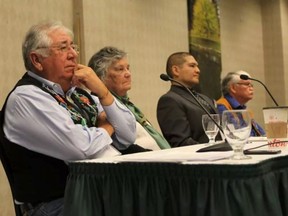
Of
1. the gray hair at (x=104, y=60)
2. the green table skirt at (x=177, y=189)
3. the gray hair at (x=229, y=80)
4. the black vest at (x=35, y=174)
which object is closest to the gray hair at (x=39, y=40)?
the black vest at (x=35, y=174)

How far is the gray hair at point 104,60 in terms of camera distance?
2.84 metres

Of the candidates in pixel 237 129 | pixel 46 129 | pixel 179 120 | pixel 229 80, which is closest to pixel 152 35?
pixel 229 80

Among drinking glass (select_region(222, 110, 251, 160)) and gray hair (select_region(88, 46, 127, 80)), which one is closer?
drinking glass (select_region(222, 110, 251, 160))

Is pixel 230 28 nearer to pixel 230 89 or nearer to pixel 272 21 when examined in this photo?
pixel 272 21

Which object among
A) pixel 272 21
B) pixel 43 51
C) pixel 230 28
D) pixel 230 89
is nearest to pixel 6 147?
pixel 43 51

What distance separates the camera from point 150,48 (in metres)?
4.52

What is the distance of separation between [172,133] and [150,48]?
5.40 ft

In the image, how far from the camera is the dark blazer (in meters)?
3.04

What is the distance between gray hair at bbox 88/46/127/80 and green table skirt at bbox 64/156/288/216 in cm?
133

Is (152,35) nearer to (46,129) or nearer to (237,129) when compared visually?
(46,129)

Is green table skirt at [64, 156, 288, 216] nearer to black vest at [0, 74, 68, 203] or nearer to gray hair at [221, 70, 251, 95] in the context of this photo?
black vest at [0, 74, 68, 203]

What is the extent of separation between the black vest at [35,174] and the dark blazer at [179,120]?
4.28 feet

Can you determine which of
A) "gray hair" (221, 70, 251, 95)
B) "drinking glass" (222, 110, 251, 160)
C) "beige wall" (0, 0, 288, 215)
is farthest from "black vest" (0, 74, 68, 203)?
"gray hair" (221, 70, 251, 95)

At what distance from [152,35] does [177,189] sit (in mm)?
3306
